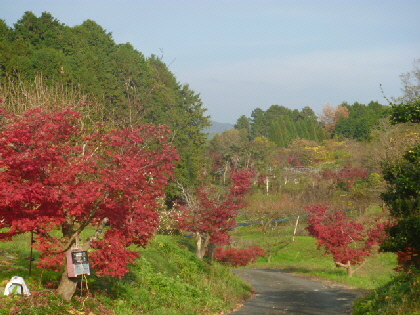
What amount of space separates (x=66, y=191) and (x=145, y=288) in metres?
6.24

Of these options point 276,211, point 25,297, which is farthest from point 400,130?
point 25,297

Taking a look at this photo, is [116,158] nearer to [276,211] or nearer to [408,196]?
[408,196]

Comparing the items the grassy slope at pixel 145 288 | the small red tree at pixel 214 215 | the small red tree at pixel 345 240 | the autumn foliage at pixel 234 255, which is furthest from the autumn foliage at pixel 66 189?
the autumn foliage at pixel 234 255

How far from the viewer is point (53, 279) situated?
13133 millimetres

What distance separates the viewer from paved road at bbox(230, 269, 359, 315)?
16.8 metres

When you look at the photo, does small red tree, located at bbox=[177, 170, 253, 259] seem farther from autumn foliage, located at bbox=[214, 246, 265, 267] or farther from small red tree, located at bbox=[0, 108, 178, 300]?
small red tree, located at bbox=[0, 108, 178, 300]

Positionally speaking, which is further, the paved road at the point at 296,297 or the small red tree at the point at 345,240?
the small red tree at the point at 345,240

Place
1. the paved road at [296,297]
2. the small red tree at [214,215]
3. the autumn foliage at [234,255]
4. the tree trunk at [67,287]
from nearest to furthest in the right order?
the tree trunk at [67,287] < the paved road at [296,297] < the small red tree at [214,215] < the autumn foliage at [234,255]

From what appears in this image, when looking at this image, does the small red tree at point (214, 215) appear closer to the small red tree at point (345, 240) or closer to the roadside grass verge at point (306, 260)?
the small red tree at point (345, 240)

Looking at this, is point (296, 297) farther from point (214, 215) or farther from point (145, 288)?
point (145, 288)

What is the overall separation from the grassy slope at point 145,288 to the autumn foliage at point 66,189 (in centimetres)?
97

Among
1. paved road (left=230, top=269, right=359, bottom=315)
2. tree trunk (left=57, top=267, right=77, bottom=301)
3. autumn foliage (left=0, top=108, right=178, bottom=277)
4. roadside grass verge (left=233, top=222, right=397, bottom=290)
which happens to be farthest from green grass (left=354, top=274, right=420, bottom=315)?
roadside grass verge (left=233, top=222, right=397, bottom=290)

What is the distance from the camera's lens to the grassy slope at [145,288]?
11258mm

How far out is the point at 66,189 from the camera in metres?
11.1
